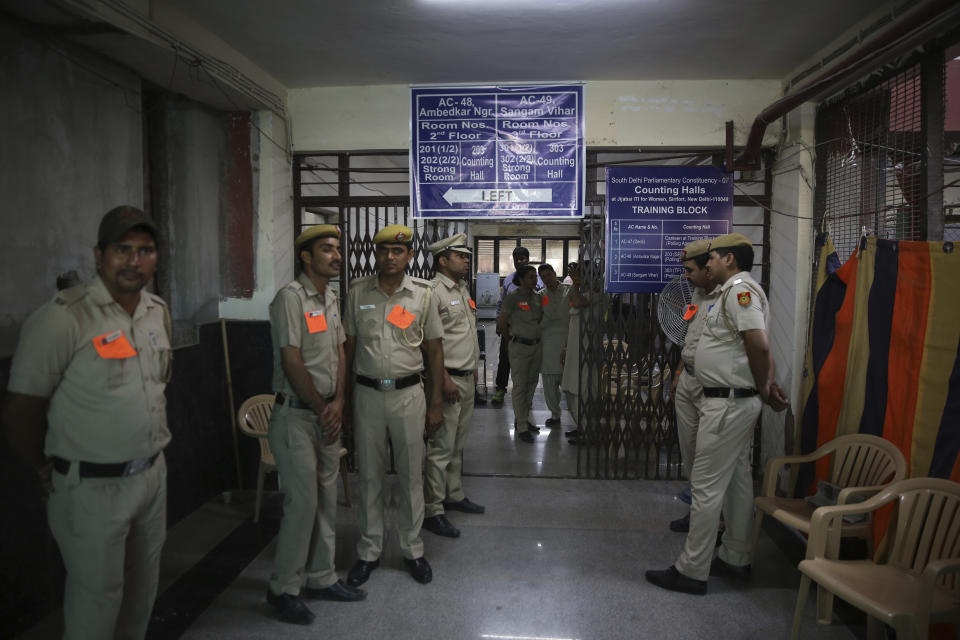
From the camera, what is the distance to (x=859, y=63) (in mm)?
2615

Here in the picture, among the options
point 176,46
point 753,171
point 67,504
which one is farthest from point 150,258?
point 753,171

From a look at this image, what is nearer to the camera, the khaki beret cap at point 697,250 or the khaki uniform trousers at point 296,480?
the khaki uniform trousers at point 296,480

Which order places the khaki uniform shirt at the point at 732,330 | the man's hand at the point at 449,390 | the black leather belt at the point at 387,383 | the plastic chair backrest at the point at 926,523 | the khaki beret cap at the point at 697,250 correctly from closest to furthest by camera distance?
the plastic chair backrest at the point at 926,523
the khaki uniform shirt at the point at 732,330
the black leather belt at the point at 387,383
the khaki beret cap at the point at 697,250
the man's hand at the point at 449,390

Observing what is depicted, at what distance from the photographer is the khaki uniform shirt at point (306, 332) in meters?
2.27

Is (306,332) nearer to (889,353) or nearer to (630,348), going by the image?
(630,348)

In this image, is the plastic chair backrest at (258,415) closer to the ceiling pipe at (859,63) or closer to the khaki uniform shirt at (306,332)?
the khaki uniform shirt at (306,332)

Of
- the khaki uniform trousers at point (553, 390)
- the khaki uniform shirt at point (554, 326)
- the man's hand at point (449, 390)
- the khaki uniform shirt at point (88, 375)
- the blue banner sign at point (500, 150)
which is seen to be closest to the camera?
the khaki uniform shirt at point (88, 375)

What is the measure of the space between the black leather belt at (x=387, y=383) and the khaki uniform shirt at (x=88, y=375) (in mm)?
968

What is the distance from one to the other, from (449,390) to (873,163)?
8.39 feet

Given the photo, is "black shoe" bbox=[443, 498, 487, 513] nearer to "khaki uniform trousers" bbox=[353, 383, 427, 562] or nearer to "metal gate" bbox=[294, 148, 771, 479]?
"khaki uniform trousers" bbox=[353, 383, 427, 562]

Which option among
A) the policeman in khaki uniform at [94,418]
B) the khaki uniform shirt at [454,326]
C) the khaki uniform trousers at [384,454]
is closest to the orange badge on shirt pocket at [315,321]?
the khaki uniform trousers at [384,454]

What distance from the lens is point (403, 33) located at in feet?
10.2

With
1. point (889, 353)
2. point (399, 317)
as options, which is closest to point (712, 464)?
point (889, 353)

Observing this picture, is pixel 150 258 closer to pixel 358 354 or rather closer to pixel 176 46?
pixel 358 354
